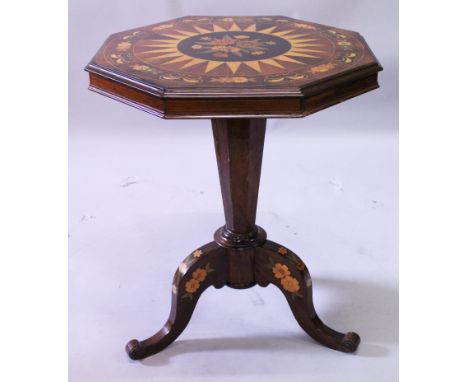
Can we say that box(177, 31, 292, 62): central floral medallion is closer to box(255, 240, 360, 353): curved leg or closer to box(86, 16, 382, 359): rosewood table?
box(86, 16, 382, 359): rosewood table

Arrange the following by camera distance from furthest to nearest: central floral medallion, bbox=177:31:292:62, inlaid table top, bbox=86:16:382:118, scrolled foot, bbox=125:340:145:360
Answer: scrolled foot, bbox=125:340:145:360 < central floral medallion, bbox=177:31:292:62 < inlaid table top, bbox=86:16:382:118

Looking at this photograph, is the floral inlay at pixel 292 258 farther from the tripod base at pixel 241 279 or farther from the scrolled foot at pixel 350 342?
the scrolled foot at pixel 350 342

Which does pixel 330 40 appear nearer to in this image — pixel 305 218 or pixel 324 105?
pixel 324 105

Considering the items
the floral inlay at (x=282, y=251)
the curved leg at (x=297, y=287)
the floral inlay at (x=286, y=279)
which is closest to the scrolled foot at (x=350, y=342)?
the curved leg at (x=297, y=287)

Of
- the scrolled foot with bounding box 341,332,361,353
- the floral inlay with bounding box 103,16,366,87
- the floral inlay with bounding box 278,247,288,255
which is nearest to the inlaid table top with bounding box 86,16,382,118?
the floral inlay with bounding box 103,16,366,87

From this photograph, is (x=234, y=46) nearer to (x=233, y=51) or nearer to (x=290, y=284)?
(x=233, y=51)

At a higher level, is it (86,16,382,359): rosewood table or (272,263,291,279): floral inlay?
(86,16,382,359): rosewood table

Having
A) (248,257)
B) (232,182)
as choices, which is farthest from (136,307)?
(232,182)

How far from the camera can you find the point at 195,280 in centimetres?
258

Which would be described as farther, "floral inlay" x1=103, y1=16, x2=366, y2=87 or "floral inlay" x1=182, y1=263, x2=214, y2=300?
"floral inlay" x1=182, y1=263, x2=214, y2=300

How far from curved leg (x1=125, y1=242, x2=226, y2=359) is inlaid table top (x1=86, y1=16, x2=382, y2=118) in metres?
0.69

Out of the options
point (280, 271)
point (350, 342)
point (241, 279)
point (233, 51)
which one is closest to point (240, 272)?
point (241, 279)

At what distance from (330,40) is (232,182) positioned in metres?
0.61

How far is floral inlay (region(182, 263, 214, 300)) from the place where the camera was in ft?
8.43
